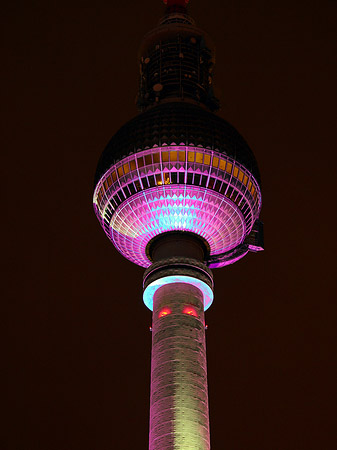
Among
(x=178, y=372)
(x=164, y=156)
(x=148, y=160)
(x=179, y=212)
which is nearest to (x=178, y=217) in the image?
(x=179, y=212)

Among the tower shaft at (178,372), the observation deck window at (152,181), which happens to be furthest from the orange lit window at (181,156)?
the tower shaft at (178,372)

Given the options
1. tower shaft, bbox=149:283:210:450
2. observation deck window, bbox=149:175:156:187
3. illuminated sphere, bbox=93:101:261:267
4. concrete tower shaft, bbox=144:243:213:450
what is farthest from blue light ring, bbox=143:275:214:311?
observation deck window, bbox=149:175:156:187

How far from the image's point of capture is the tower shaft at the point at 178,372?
132 ft

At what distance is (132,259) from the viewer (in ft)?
178

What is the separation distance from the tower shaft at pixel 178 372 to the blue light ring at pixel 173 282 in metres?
0.29

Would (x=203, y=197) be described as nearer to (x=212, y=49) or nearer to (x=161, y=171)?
(x=161, y=171)

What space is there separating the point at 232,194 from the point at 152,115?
8.87 metres

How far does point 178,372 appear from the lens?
4247 cm

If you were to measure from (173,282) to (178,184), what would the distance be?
719 cm

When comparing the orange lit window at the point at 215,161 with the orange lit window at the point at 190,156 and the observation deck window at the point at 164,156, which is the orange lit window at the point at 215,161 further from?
the observation deck window at the point at 164,156

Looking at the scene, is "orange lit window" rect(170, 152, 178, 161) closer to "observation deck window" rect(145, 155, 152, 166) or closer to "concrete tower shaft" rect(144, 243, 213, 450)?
"observation deck window" rect(145, 155, 152, 166)

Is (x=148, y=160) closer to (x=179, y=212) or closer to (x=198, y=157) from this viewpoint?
(x=198, y=157)

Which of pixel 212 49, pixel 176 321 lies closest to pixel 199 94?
pixel 212 49

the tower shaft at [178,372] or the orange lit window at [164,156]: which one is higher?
the orange lit window at [164,156]
